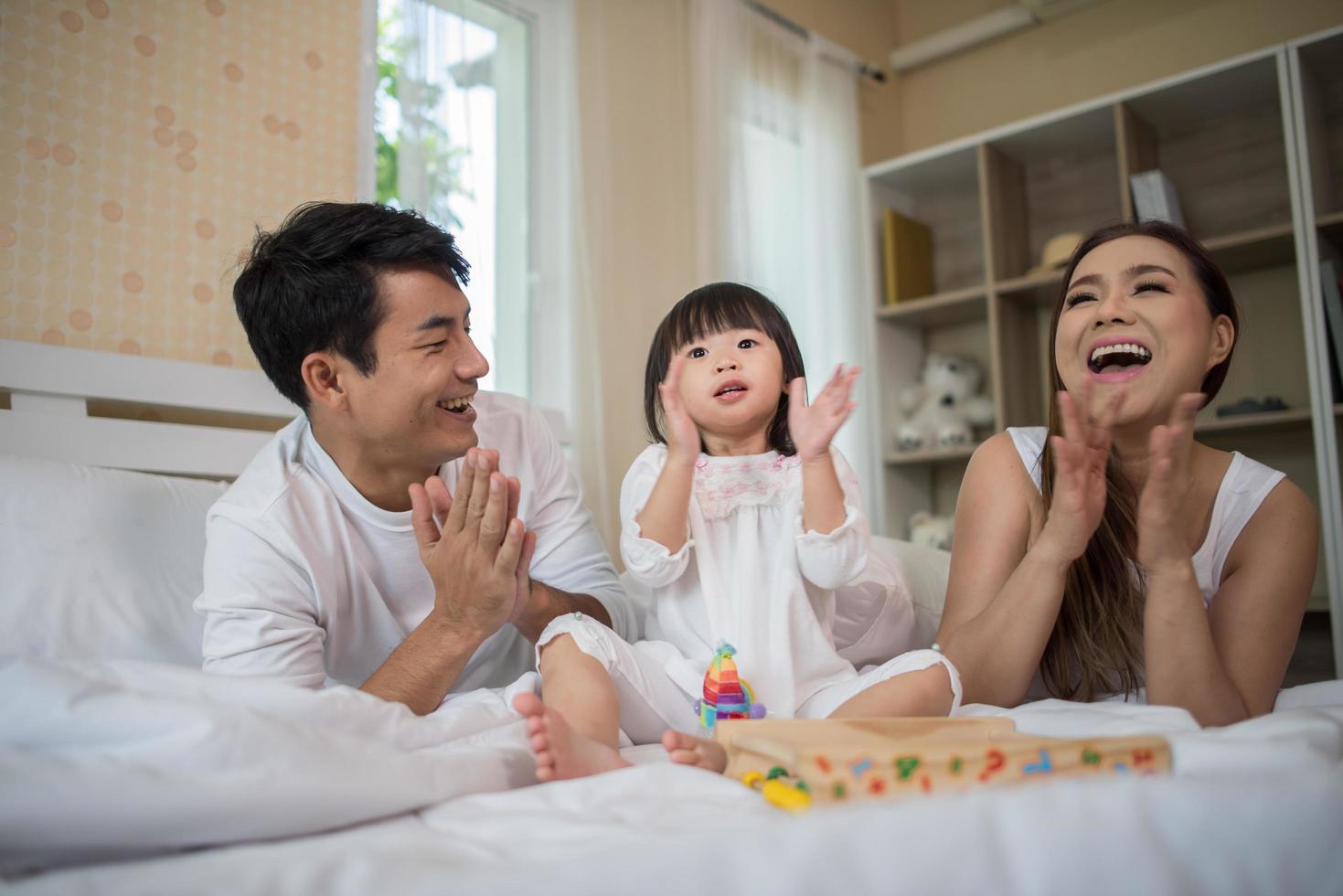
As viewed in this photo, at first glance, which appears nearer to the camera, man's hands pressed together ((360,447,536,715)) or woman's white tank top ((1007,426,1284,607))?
man's hands pressed together ((360,447,536,715))

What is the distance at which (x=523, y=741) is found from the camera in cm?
89

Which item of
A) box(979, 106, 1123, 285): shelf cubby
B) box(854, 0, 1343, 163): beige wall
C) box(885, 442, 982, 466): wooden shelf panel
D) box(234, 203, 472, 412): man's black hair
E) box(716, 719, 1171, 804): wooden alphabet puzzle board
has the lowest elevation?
box(716, 719, 1171, 804): wooden alphabet puzzle board

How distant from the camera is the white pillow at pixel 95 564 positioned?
1284 millimetres

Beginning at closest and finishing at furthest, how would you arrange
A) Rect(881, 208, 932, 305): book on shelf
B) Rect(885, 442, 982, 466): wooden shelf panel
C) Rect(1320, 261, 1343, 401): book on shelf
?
Rect(1320, 261, 1343, 401): book on shelf
Rect(885, 442, 982, 466): wooden shelf panel
Rect(881, 208, 932, 305): book on shelf

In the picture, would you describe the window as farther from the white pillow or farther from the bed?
the bed

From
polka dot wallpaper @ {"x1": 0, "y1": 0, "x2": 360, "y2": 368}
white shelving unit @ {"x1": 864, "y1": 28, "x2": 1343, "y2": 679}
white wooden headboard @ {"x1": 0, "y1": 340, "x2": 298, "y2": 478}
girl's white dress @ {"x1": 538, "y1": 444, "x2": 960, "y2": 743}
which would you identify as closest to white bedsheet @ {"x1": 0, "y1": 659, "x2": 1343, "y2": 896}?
girl's white dress @ {"x1": 538, "y1": 444, "x2": 960, "y2": 743}

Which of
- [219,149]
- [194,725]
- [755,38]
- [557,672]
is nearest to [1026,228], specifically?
[755,38]

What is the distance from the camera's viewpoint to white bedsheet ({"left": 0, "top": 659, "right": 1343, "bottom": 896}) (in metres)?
0.55

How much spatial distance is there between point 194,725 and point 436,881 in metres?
0.26

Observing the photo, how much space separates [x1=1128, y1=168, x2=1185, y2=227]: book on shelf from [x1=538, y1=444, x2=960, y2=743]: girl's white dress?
2.08m

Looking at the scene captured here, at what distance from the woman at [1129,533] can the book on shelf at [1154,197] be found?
172 cm

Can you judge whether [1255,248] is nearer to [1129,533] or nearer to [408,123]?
[1129,533]

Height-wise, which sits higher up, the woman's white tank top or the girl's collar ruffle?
the girl's collar ruffle

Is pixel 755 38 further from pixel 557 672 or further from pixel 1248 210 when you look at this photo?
pixel 557 672
